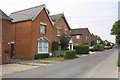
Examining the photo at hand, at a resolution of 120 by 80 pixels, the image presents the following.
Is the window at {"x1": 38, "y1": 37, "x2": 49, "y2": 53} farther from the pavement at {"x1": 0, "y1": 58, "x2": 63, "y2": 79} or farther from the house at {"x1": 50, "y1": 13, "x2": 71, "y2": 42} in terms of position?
the pavement at {"x1": 0, "y1": 58, "x2": 63, "y2": 79}

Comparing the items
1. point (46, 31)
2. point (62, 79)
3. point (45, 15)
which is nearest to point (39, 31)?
point (46, 31)

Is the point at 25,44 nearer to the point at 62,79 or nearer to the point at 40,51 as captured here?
the point at 40,51

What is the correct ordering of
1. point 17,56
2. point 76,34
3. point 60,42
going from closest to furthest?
point 17,56, point 60,42, point 76,34

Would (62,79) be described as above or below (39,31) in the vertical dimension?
below

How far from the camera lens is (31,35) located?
1977 centimetres

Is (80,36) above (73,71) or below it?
above

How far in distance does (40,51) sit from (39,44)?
112 centimetres

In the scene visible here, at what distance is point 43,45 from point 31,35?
317 centimetres

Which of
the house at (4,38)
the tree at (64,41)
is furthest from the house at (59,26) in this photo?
the house at (4,38)

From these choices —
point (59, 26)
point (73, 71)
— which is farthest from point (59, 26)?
point (73, 71)

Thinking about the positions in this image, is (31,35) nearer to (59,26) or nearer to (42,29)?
(42,29)

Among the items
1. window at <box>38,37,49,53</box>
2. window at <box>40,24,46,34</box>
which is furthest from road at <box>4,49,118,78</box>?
window at <box>40,24,46,34</box>

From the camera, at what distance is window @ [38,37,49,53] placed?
69.9 ft

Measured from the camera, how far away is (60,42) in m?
27.3
